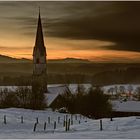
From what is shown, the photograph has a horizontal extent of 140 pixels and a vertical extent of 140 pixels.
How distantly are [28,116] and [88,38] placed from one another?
9.91ft

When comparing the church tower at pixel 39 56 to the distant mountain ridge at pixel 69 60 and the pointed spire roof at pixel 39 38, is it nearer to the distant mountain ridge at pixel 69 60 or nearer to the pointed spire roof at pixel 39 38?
the pointed spire roof at pixel 39 38

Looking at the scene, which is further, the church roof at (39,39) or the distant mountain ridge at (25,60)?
the church roof at (39,39)

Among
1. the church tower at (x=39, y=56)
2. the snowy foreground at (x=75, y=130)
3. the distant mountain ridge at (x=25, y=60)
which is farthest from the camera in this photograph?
the church tower at (x=39, y=56)

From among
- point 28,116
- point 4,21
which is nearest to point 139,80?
point 4,21

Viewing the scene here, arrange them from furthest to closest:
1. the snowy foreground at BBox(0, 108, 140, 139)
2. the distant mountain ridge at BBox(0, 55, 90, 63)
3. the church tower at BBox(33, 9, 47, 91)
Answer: the church tower at BBox(33, 9, 47, 91) → the distant mountain ridge at BBox(0, 55, 90, 63) → the snowy foreground at BBox(0, 108, 140, 139)

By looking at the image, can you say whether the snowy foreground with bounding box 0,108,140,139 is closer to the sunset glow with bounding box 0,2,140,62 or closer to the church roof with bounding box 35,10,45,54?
the sunset glow with bounding box 0,2,140,62

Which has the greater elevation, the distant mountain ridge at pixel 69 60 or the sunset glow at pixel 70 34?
the sunset glow at pixel 70 34

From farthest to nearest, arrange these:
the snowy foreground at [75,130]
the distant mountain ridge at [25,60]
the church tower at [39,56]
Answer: the church tower at [39,56]
the distant mountain ridge at [25,60]
the snowy foreground at [75,130]

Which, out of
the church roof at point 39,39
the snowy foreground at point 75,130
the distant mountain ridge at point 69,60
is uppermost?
the church roof at point 39,39

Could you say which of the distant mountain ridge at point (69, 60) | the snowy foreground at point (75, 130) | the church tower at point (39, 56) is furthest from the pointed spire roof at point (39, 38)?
the snowy foreground at point (75, 130)

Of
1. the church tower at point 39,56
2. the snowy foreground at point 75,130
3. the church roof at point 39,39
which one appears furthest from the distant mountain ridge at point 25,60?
the snowy foreground at point 75,130

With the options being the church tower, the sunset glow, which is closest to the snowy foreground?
the church tower

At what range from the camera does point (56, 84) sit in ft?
29.1

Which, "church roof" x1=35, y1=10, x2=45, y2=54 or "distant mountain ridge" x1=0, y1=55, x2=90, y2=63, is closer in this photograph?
"distant mountain ridge" x1=0, y1=55, x2=90, y2=63
